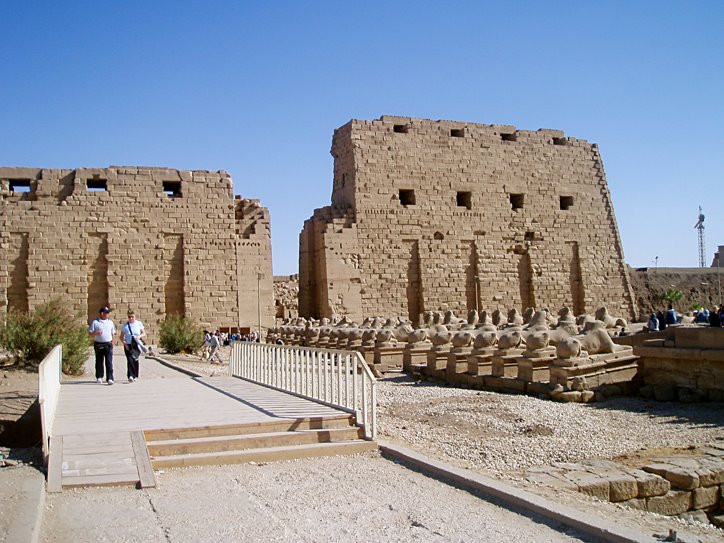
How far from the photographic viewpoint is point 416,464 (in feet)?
20.7

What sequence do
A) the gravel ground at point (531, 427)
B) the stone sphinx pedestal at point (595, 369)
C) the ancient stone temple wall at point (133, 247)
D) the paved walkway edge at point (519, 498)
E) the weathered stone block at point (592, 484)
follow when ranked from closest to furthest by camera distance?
1. the paved walkway edge at point (519, 498)
2. the weathered stone block at point (592, 484)
3. the gravel ground at point (531, 427)
4. the stone sphinx pedestal at point (595, 369)
5. the ancient stone temple wall at point (133, 247)

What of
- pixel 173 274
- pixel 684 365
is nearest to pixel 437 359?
pixel 684 365

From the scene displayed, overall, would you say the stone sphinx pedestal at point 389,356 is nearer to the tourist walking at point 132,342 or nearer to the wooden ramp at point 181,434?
the tourist walking at point 132,342

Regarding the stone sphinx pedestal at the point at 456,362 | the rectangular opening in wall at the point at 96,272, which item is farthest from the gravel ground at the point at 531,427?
the rectangular opening in wall at the point at 96,272

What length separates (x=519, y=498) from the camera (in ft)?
16.7

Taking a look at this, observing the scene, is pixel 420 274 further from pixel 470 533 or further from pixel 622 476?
pixel 470 533

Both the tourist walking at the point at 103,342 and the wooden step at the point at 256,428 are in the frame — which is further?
the tourist walking at the point at 103,342

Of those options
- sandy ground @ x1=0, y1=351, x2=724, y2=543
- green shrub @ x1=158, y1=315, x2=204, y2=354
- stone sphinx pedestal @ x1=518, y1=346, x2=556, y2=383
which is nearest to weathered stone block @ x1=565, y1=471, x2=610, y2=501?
sandy ground @ x1=0, y1=351, x2=724, y2=543

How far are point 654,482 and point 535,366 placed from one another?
5.23 m

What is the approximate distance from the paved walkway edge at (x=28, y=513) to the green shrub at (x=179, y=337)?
14.2 m

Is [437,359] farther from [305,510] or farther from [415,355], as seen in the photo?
[305,510]

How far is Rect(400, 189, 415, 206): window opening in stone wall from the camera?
24139mm

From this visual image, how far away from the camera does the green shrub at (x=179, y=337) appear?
19.6m

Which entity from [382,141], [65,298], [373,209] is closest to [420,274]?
[373,209]
